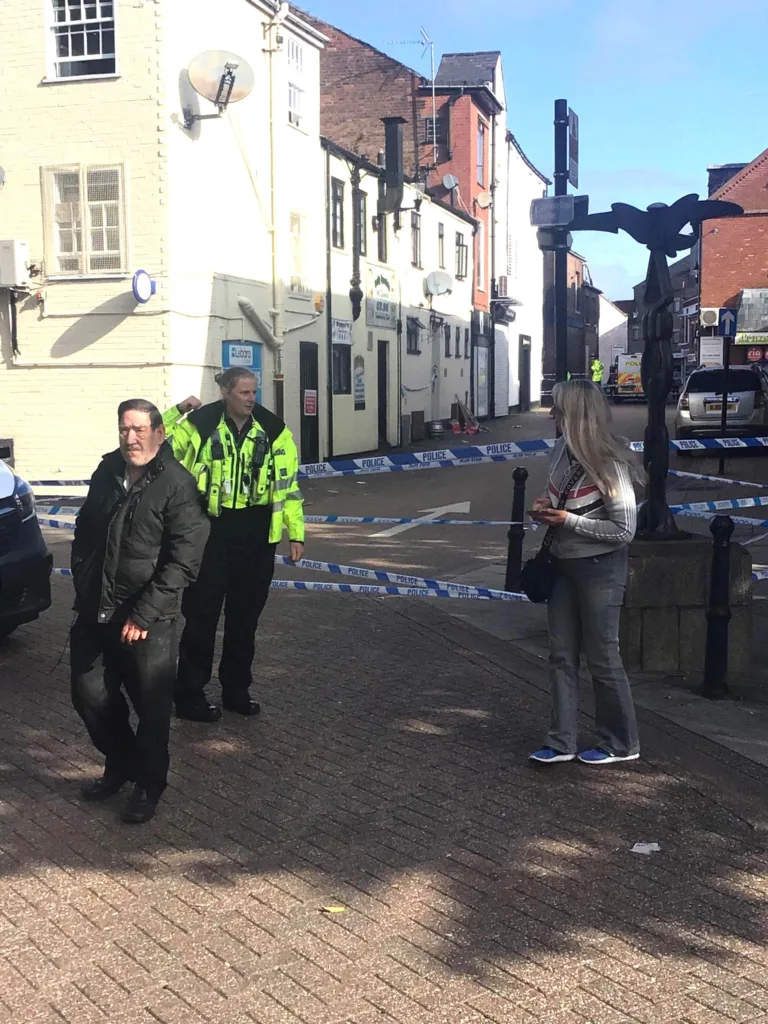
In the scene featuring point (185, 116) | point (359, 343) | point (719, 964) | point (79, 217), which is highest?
point (185, 116)

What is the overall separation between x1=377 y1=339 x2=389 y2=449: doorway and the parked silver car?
8.11 m

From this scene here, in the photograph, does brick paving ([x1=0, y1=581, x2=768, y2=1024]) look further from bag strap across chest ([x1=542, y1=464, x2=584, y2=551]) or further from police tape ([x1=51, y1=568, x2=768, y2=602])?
police tape ([x1=51, y1=568, x2=768, y2=602])

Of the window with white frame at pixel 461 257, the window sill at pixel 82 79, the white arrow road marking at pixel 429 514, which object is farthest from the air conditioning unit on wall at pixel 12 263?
the window with white frame at pixel 461 257

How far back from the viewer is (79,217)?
17766mm

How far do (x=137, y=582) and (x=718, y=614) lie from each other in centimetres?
331

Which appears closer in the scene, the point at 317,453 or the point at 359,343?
the point at 317,453

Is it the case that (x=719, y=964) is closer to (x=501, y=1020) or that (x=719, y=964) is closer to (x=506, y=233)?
(x=501, y=1020)

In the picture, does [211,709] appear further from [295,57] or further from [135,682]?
[295,57]

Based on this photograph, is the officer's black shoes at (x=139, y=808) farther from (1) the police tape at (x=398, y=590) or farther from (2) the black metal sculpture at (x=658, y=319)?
(2) the black metal sculpture at (x=658, y=319)

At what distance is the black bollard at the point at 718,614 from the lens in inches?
241

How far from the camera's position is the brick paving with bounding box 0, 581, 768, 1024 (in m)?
3.28

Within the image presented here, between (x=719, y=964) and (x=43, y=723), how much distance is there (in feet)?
12.5

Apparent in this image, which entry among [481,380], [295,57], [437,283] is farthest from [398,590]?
[481,380]

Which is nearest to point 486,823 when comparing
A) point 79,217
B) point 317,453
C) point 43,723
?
point 43,723
